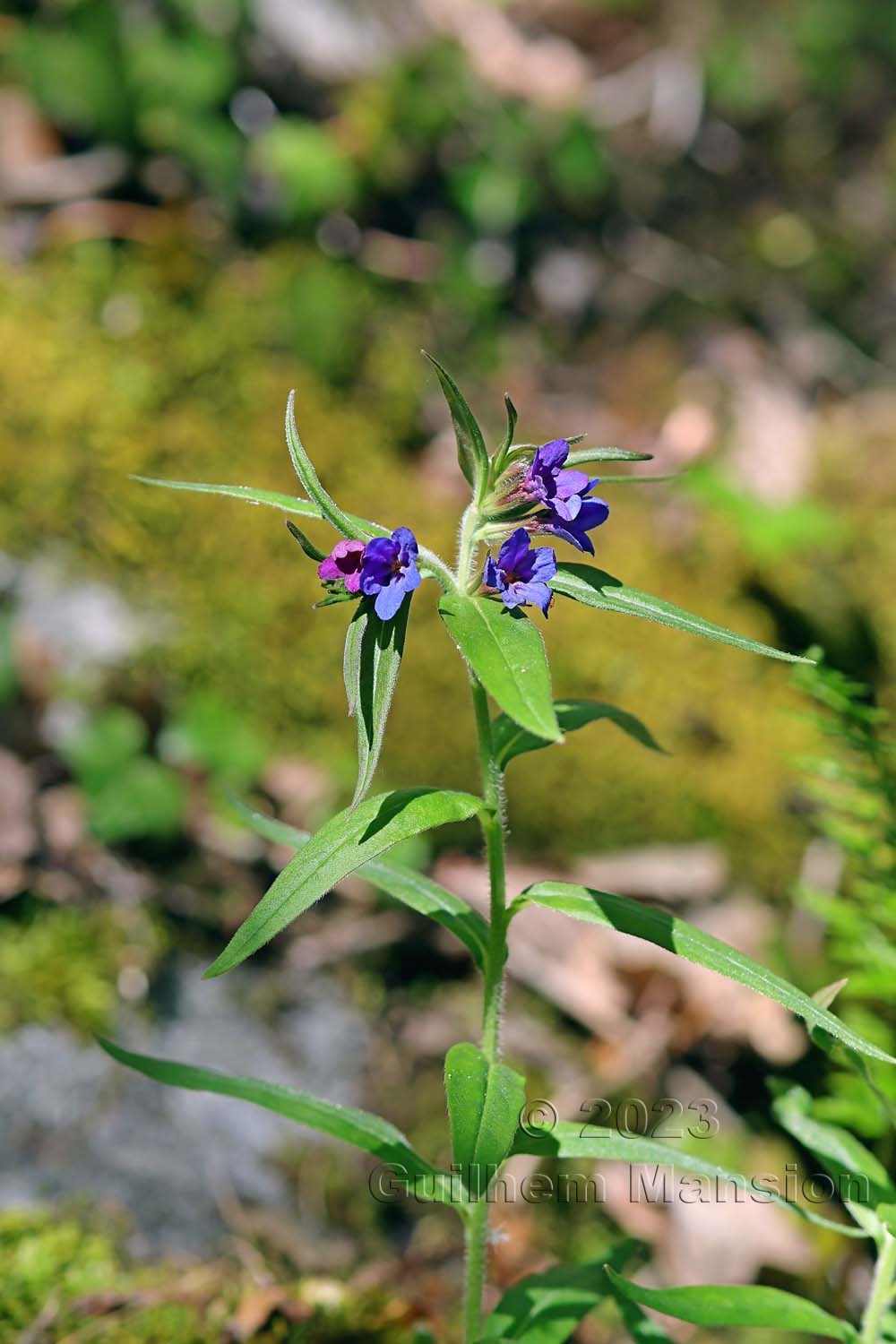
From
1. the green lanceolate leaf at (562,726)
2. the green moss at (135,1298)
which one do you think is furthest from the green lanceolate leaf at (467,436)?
the green moss at (135,1298)

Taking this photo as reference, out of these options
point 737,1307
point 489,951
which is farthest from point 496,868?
point 737,1307

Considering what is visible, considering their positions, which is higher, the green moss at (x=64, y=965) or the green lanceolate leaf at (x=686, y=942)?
the green lanceolate leaf at (x=686, y=942)

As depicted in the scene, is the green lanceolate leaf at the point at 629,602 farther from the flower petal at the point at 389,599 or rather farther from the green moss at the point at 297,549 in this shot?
the green moss at the point at 297,549

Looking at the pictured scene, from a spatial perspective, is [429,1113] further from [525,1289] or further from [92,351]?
[92,351]

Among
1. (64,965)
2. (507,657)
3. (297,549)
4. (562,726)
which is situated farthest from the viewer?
(297,549)

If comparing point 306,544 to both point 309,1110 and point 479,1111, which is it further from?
point 309,1110
